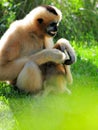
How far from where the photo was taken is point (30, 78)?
26.6ft

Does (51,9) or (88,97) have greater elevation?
(51,9)

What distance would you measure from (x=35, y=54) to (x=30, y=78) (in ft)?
1.50

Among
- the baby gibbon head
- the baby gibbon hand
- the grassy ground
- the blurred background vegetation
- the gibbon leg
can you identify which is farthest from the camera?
the blurred background vegetation

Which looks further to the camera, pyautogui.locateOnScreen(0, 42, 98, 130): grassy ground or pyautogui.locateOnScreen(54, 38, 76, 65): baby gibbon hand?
pyautogui.locateOnScreen(54, 38, 76, 65): baby gibbon hand

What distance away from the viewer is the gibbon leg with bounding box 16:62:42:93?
318 inches

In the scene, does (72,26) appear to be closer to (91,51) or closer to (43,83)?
(91,51)

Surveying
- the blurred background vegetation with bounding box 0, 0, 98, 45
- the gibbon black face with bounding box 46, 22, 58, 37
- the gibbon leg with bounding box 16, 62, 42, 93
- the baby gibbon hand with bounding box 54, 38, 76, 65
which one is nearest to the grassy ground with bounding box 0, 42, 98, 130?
the gibbon leg with bounding box 16, 62, 42, 93

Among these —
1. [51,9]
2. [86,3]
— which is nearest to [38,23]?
[51,9]

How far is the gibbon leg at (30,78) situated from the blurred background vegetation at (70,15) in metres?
4.21

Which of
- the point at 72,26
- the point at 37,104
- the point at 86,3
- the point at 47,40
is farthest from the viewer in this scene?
the point at 86,3

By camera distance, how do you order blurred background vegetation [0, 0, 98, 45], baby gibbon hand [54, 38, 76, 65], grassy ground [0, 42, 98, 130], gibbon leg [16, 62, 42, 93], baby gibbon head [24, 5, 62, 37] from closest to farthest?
1. grassy ground [0, 42, 98, 130]
2. gibbon leg [16, 62, 42, 93]
3. baby gibbon head [24, 5, 62, 37]
4. baby gibbon hand [54, 38, 76, 65]
5. blurred background vegetation [0, 0, 98, 45]

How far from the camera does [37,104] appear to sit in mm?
8031

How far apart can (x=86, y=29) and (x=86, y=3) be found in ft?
3.00

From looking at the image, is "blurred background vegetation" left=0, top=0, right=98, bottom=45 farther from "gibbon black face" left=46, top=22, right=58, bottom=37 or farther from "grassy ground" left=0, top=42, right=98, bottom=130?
"gibbon black face" left=46, top=22, right=58, bottom=37
